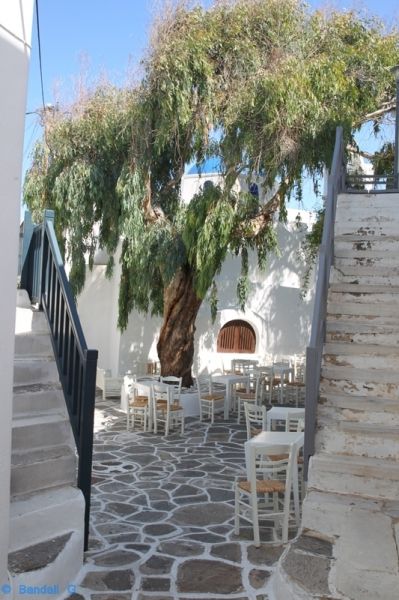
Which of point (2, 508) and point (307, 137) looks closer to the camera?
point (2, 508)

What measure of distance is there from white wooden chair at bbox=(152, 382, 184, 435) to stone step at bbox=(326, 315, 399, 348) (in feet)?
11.7

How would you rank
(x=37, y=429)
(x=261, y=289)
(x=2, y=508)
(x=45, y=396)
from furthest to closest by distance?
(x=261, y=289) < (x=45, y=396) < (x=37, y=429) < (x=2, y=508)

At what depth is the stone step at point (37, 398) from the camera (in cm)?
420

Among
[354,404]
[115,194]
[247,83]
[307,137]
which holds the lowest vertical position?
[354,404]

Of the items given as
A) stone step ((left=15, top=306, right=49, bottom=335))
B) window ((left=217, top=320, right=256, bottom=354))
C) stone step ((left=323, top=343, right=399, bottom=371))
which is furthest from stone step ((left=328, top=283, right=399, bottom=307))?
window ((left=217, top=320, right=256, bottom=354))

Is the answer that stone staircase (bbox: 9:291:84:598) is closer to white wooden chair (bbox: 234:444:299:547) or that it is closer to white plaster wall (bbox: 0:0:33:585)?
white plaster wall (bbox: 0:0:33:585)

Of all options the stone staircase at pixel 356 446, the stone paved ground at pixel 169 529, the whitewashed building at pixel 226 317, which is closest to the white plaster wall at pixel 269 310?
the whitewashed building at pixel 226 317

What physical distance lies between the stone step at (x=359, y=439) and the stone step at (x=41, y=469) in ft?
6.87

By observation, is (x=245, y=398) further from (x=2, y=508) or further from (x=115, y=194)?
(x=2, y=508)

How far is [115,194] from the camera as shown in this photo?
1072 cm

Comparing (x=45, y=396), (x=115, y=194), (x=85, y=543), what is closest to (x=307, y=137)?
(x=115, y=194)

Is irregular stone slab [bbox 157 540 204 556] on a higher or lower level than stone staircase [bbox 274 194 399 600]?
lower

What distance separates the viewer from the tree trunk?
11188 mm

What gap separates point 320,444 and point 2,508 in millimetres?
2754
